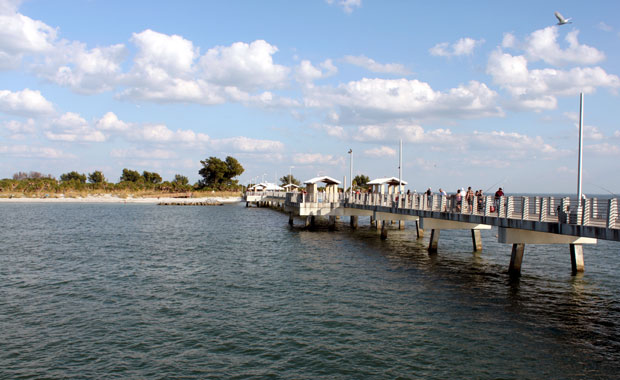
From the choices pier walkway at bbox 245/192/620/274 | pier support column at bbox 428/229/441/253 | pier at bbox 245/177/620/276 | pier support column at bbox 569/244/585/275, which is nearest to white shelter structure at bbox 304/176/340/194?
pier at bbox 245/177/620/276

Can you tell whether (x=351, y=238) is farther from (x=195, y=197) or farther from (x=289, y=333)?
(x=195, y=197)

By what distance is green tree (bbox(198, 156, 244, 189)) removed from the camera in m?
147

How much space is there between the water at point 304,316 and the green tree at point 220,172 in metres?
117

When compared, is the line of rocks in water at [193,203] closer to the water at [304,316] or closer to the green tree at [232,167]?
the green tree at [232,167]

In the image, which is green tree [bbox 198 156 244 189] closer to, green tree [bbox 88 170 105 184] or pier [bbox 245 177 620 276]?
green tree [bbox 88 170 105 184]

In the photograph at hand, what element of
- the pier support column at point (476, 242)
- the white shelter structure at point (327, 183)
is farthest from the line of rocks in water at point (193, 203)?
the pier support column at point (476, 242)

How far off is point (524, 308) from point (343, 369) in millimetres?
8919

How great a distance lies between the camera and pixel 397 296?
19125mm

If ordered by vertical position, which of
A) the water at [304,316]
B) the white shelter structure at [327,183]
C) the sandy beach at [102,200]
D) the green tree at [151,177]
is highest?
the green tree at [151,177]

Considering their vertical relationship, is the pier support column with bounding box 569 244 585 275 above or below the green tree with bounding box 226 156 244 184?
below

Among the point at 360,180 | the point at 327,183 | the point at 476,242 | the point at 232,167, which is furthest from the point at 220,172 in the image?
the point at 476,242

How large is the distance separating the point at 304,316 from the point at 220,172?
441 feet

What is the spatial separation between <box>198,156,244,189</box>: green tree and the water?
117 m

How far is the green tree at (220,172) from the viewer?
14738 cm
